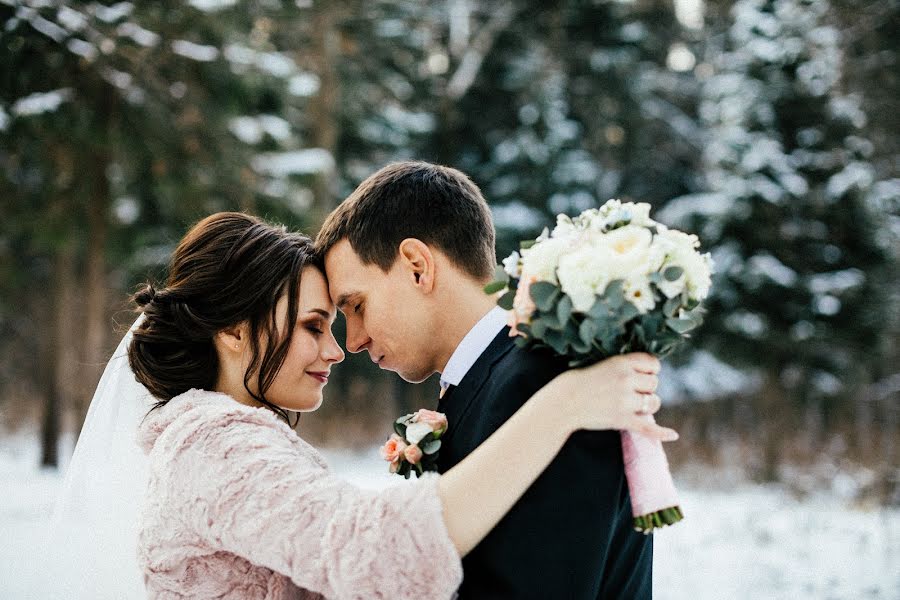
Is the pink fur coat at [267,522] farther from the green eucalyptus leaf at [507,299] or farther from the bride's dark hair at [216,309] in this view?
the green eucalyptus leaf at [507,299]

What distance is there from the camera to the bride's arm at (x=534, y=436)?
1739 millimetres

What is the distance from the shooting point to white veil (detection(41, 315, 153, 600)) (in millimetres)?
2682

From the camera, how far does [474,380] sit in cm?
213

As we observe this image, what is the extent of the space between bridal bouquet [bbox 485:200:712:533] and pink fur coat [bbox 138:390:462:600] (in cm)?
Answer: 41

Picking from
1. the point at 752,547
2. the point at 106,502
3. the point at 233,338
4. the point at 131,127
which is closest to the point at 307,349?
the point at 233,338

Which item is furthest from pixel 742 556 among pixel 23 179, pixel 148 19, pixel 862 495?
pixel 23 179

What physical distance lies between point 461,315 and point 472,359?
17 cm

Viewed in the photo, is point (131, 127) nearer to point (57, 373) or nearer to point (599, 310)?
point (57, 373)

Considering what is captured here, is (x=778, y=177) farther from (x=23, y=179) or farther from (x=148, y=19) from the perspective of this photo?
(x=23, y=179)

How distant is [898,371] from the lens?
1512cm

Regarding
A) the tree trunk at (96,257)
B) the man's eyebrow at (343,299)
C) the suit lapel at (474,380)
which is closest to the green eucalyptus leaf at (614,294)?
the suit lapel at (474,380)

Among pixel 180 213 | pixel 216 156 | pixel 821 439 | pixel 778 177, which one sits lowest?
pixel 821 439

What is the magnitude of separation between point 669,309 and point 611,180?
16.6 m

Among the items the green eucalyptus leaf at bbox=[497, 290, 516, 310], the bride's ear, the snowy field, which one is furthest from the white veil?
the snowy field
